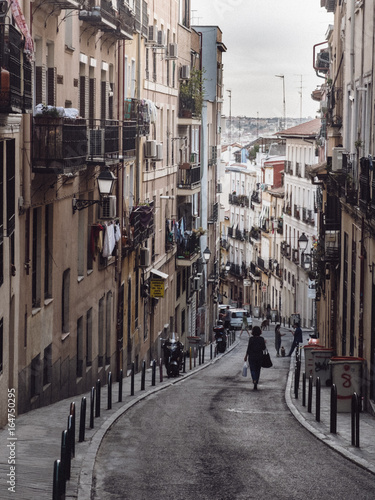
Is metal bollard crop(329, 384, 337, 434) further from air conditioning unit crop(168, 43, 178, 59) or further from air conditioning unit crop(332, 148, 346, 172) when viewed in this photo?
air conditioning unit crop(168, 43, 178, 59)

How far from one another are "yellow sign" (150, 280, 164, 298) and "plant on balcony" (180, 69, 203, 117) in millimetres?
12014

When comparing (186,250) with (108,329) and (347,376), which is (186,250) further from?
(347,376)

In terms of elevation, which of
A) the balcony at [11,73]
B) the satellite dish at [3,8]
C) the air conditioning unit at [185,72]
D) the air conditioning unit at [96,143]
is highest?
the air conditioning unit at [185,72]

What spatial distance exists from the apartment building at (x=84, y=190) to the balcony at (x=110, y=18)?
0.05m

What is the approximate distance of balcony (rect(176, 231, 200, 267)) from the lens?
1799 inches

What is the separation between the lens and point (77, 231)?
2395cm

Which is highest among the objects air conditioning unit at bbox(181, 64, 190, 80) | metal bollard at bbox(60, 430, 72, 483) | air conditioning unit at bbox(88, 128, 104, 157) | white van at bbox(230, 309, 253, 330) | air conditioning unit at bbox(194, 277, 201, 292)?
air conditioning unit at bbox(181, 64, 190, 80)

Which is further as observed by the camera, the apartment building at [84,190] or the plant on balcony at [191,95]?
the plant on balcony at [191,95]

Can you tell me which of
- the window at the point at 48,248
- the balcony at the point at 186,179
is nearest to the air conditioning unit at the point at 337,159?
the window at the point at 48,248

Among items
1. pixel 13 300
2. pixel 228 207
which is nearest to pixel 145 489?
pixel 13 300

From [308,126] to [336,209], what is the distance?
4569 cm

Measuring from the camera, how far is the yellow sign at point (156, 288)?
35.6 metres

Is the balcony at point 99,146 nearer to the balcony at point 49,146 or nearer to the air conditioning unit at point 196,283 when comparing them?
the balcony at point 49,146

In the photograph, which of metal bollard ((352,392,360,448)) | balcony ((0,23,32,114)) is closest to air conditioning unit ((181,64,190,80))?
balcony ((0,23,32,114))
